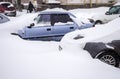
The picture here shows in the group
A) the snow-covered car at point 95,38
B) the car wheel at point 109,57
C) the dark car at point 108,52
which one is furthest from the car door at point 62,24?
the car wheel at point 109,57

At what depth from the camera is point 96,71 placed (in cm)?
565

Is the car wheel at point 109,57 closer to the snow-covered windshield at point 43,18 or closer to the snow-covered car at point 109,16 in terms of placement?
the snow-covered windshield at point 43,18

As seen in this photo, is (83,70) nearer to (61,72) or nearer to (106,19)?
(61,72)

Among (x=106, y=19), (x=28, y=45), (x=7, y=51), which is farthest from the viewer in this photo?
(x=106, y=19)

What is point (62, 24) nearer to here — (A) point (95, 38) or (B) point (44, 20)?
(B) point (44, 20)

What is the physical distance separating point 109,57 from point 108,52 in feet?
0.44

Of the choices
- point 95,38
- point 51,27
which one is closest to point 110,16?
point 51,27

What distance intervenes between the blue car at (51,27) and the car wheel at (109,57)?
3.91 metres

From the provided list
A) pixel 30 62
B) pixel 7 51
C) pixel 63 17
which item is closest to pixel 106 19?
pixel 63 17

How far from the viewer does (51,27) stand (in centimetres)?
1059

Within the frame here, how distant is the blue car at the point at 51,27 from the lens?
10555 mm

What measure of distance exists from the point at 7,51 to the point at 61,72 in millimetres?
2853

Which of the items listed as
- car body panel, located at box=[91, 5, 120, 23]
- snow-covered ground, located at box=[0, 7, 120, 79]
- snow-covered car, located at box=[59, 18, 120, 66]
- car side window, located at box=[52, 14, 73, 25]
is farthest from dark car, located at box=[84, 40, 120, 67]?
car body panel, located at box=[91, 5, 120, 23]

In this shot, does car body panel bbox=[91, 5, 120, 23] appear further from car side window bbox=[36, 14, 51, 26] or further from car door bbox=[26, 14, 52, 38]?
car door bbox=[26, 14, 52, 38]
